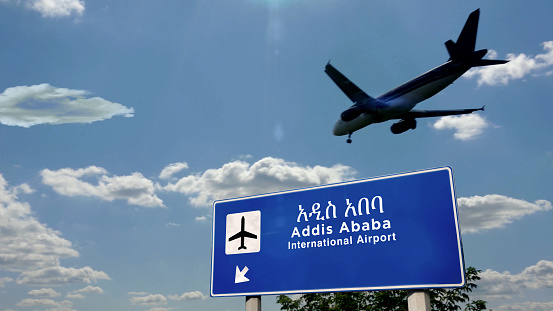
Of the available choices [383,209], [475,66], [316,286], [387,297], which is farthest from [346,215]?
[475,66]

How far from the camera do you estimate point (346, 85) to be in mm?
44469

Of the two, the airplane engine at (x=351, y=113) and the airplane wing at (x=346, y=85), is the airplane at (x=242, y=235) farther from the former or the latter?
the airplane engine at (x=351, y=113)

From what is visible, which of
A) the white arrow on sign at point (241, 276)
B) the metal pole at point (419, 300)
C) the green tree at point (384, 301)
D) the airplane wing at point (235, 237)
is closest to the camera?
the metal pole at point (419, 300)

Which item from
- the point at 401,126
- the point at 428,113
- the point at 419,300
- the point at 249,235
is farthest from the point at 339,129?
the point at 419,300

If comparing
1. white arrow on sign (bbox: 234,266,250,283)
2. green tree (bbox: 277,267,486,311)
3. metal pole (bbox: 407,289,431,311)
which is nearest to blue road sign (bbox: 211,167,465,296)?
white arrow on sign (bbox: 234,266,250,283)

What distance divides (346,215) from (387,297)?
3218cm

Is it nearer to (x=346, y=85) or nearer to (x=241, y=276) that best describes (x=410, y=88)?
(x=346, y=85)

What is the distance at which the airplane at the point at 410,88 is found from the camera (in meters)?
42.5

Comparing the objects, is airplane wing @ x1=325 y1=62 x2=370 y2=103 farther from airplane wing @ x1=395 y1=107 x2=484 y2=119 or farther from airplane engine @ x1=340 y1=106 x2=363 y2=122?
airplane wing @ x1=395 y1=107 x2=484 y2=119

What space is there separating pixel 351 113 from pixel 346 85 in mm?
3192

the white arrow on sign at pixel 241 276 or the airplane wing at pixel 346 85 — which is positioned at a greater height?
the airplane wing at pixel 346 85

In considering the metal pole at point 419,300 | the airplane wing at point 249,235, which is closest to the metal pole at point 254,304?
the airplane wing at point 249,235

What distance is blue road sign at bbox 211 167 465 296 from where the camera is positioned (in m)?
10.7

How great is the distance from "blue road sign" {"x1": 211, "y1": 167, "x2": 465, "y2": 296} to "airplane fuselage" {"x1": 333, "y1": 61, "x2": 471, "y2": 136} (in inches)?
1281
